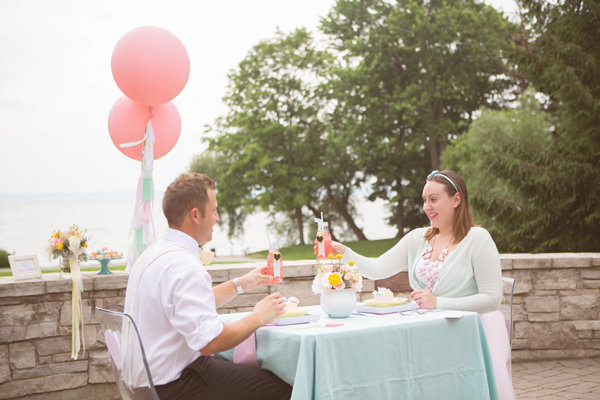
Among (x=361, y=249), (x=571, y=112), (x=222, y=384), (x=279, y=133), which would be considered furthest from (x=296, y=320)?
(x=279, y=133)

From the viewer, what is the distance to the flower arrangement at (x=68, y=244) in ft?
13.5

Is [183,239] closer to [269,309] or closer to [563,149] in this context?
[269,309]

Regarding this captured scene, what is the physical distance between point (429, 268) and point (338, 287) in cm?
71

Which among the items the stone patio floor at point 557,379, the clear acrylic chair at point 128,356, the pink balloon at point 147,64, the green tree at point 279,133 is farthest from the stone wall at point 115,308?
the green tree at point 279,133

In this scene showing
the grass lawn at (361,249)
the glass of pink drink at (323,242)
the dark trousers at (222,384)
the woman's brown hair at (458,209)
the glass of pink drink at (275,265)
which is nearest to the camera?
the dark trousers at (222,384)

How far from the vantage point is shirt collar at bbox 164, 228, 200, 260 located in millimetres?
2375

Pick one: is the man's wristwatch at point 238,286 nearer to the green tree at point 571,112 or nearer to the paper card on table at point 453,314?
the paper card on table at point 453,314

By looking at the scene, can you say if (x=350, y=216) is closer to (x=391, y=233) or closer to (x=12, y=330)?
(x=391, y=233)

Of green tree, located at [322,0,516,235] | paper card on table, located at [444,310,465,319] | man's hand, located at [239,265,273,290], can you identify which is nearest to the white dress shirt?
man's hand, located at [239,265,273,290]

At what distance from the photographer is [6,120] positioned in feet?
111

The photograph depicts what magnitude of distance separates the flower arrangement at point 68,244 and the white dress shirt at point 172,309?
2006 mm

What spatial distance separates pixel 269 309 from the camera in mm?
2385

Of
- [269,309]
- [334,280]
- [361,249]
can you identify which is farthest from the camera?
[361,249]

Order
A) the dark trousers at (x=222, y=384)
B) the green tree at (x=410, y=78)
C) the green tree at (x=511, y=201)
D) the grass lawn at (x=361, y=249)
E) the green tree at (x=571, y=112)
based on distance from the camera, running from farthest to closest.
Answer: the grass lawn at (x=361, y=249) < the green tree at (x=410, y=78) < the green tree at (x=511, y=201) < the green tree at (x=571, y=112) < the dark trousers at (x=222, y=384)
